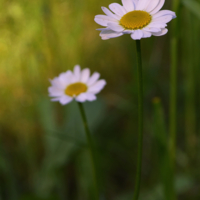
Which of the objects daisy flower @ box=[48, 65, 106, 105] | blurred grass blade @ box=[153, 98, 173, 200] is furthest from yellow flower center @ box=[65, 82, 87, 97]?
blurred grass blade @ box=[153, 98, 173, 200]

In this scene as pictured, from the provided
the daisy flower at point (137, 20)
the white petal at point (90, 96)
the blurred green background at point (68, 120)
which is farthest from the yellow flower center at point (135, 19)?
the blurred green background at point (68, 120)

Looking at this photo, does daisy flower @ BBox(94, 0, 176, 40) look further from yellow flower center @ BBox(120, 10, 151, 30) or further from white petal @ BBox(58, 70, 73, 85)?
white petal @ BBox(58, 70, 73, 85)

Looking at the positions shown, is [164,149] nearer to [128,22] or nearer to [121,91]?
[128,22]

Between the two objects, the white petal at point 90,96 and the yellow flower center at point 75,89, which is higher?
the yellow flower center at point 75,89

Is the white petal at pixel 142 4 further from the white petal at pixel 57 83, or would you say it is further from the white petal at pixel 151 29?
the white petal at pixel 57 83

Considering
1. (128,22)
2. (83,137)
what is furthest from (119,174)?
(128,22)

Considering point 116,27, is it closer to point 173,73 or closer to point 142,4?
point 142,4
